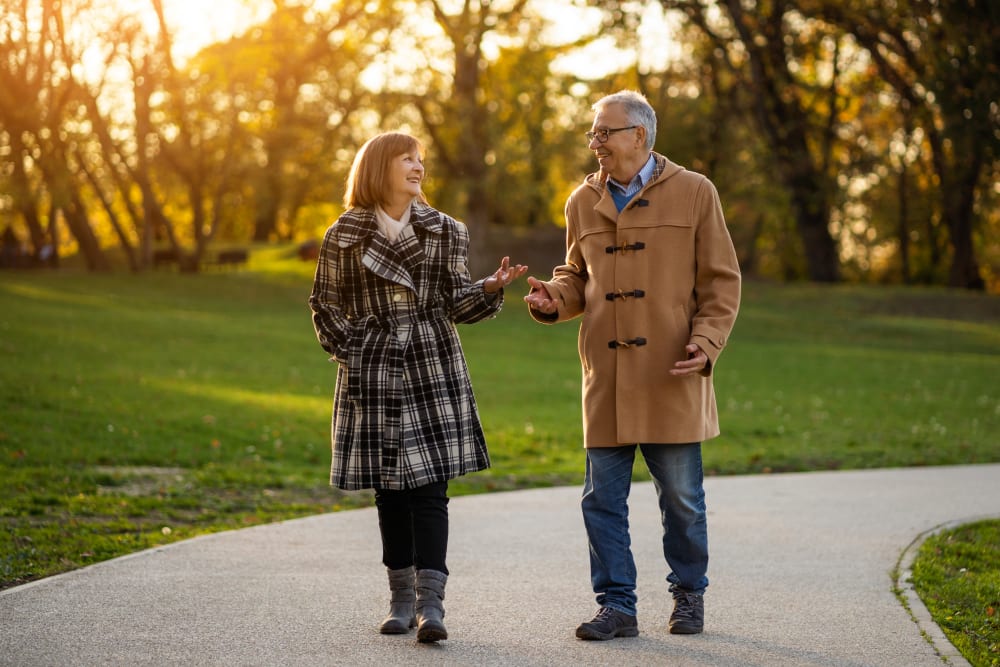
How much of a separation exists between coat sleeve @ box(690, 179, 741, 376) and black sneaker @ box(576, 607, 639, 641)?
107 cm

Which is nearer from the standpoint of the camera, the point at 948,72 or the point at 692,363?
the point at 692,363

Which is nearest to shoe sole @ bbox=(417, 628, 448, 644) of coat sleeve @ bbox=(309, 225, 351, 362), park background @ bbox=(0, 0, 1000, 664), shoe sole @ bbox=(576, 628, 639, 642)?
shoe sole @ bbox=(576, 628, 639, 642)

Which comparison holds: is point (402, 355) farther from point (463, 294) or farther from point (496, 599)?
point (496, 599)

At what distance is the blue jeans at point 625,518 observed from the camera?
18.2 ft

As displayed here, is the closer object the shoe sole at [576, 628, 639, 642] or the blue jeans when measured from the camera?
the shoe sole at [576, 628, 639, 642]

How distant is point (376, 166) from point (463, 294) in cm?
65

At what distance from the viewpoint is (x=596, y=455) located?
18.5ft

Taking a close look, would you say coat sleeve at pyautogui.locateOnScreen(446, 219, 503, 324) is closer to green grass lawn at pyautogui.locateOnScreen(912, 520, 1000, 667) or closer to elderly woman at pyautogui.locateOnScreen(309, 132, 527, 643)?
elderly woman at pyautogui.locateOnScreen(309, 132, 527, 643)

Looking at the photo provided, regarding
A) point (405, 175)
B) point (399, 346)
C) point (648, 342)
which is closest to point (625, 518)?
point (648, 342)

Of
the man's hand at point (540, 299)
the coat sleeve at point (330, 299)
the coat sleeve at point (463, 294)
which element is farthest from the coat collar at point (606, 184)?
the coat sleeve at point (330, 299)

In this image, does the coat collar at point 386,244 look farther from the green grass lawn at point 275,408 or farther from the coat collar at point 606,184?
the green grass lawn at point 275,408

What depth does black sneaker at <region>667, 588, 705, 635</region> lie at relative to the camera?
5.55 metres

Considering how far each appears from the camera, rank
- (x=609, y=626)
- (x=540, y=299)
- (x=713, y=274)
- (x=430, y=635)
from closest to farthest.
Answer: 1. (x=430, y=635)
2. (x=609, y=626)
3. (x=713, y=274)
4. (x=540, y=299)

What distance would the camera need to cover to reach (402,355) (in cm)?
545
